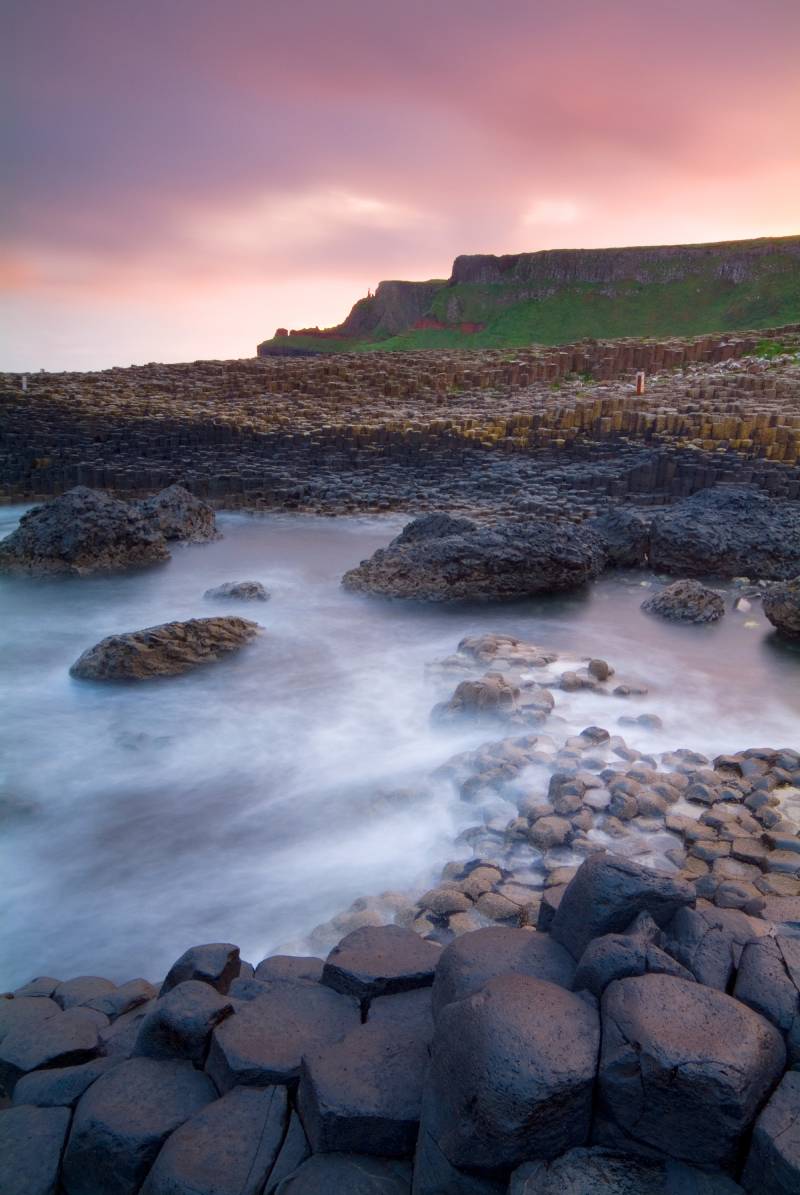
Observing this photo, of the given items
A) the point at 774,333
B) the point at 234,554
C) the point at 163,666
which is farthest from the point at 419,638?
the point at 774,333

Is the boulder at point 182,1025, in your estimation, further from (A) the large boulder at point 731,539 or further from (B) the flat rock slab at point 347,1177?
→ (A) the large boulder at point 731,539

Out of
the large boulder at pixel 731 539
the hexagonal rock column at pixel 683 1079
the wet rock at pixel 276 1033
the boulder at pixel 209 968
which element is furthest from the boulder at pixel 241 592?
the hexagonal rock column at pixel 683 1079

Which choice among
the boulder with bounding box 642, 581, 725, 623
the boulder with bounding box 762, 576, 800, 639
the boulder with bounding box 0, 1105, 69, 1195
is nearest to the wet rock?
the boulder with bounding box 0, 1105, 69, 1195

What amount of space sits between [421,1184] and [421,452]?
15538 mm

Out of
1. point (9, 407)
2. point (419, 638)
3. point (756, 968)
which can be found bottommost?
point (419, 638)

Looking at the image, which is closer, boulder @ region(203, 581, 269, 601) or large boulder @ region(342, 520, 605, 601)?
large boulder @ region(342, 520, 605, 601)

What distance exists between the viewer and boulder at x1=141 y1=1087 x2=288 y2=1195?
2160mm

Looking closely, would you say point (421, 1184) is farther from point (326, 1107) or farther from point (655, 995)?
point (655, 995)

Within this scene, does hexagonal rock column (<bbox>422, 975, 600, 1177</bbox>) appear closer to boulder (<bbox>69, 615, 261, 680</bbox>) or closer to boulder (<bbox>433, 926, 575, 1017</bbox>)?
boulder (<bbox>433, 926, 575, 1017</bbox>)

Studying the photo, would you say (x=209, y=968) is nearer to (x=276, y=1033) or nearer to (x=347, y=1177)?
(x=276, y=1033)

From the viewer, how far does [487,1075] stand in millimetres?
2016

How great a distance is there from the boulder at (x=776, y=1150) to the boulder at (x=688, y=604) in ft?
21.9

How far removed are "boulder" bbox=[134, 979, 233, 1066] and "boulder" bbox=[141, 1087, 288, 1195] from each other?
197mm

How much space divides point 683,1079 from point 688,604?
6.88 meters
